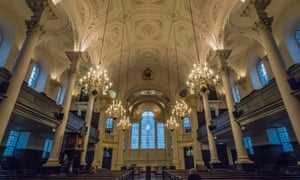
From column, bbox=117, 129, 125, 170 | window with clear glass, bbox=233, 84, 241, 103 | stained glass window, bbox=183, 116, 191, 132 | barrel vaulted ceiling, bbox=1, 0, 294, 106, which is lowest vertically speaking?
column, bbox=117, 129, 125, 170

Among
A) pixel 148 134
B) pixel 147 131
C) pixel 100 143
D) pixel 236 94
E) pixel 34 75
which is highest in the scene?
pixel 34 75

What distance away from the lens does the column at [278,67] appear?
5087 millimetres

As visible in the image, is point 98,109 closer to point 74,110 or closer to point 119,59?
point 74,110

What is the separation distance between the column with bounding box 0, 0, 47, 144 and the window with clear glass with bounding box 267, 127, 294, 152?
47.4 feet

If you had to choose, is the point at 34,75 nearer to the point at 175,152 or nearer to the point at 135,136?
the point at 135,136

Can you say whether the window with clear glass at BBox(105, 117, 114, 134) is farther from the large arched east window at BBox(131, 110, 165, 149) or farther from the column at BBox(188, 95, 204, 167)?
the column at BBox(188, 95, 204, 167)

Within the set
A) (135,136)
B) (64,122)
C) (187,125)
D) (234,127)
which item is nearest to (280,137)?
(234,127)

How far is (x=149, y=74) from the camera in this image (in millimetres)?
19062

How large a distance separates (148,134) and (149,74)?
8180mm

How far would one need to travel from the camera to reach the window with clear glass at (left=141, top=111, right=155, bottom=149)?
2112cm

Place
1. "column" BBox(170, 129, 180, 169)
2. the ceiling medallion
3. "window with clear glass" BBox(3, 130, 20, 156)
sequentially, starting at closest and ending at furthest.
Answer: "window with clear glass" BBox(3, 130, 20, 156), "column" BBox(170, 129, 180, 169), the ceiling medallion

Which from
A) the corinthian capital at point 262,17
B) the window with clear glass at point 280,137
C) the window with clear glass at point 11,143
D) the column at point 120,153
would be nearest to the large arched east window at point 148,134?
the column at point 120,153

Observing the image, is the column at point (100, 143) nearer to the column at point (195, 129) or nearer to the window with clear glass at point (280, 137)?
the column at point (195, 129)

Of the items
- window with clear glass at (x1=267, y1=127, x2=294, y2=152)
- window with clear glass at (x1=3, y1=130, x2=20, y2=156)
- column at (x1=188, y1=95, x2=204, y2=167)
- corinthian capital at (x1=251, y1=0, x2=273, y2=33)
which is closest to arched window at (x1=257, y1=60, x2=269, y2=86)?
window with clear glass at (x1=267, y1=127, x2=294, y2=152)
